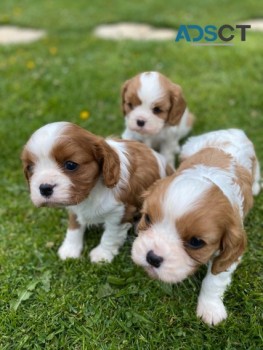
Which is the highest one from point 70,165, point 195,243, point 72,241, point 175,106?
point 70,165

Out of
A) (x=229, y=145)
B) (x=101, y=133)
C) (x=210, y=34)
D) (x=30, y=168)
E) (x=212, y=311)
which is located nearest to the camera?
(x=30, y=168)

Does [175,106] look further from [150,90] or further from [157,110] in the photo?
[150,90]

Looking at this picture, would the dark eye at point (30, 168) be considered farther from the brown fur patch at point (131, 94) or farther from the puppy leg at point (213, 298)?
the brown fur patch at point (131, 94)

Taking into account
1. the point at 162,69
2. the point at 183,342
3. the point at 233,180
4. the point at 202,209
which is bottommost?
the point at 183,342

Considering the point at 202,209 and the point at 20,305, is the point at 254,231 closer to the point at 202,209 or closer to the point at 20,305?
the point at 202,209

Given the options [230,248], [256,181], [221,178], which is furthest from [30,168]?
[256,181]

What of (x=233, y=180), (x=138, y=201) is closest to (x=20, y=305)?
(x=138, y=201)
